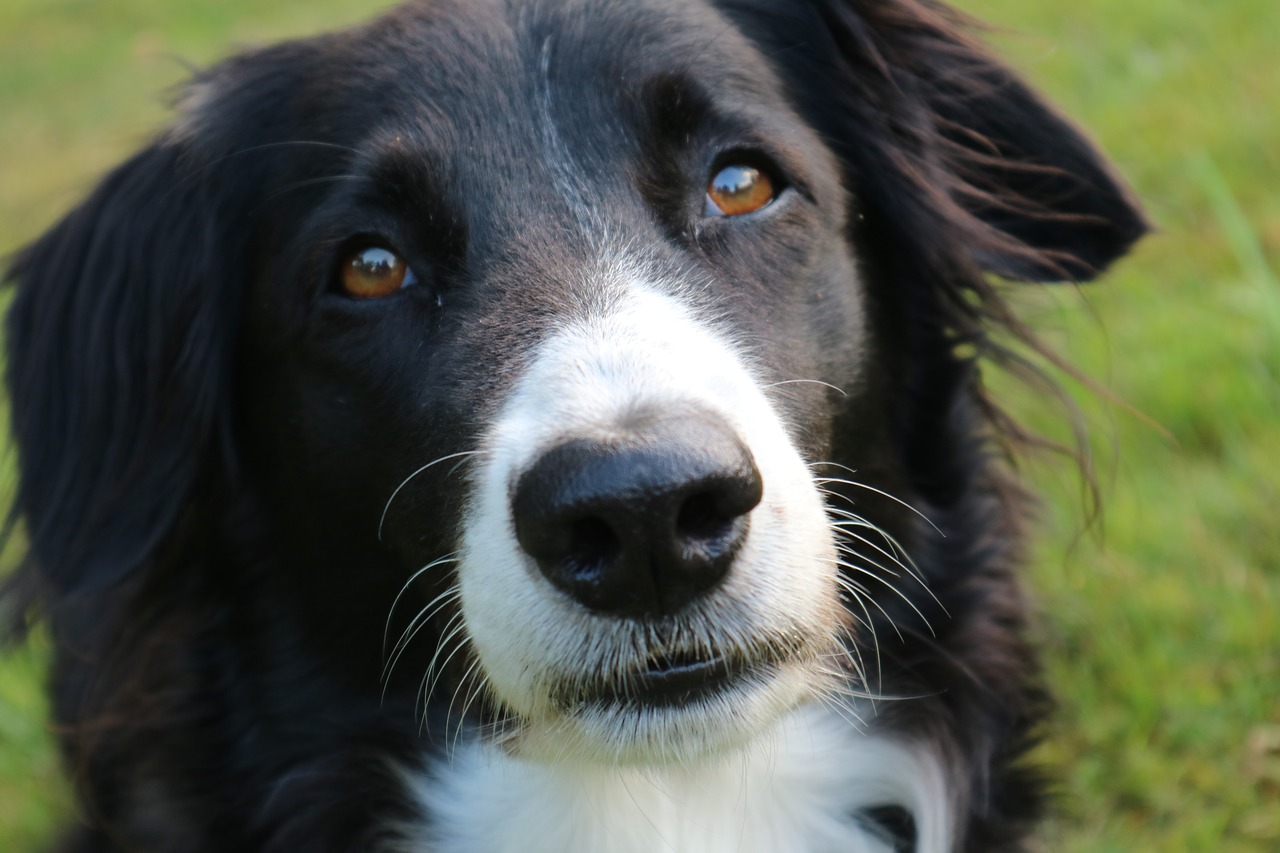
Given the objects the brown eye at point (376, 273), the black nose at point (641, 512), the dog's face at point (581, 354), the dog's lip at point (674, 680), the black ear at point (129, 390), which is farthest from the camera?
the black ear at point (129, 390)

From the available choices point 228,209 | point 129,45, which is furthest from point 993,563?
point 129,45

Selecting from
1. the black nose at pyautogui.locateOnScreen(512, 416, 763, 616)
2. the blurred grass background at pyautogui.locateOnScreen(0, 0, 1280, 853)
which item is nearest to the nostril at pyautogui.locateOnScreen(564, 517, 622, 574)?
the black nose at pyautogui.locateOnScreen(512, 416, 763, 616)

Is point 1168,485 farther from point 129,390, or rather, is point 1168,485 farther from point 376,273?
point 129,390

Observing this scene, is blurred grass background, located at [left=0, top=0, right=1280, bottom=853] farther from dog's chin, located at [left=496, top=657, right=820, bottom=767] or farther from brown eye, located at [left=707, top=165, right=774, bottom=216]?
dog's chin, located at [left=496, top=657, right=820, bottom=767]

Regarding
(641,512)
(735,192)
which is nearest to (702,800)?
(641,512)

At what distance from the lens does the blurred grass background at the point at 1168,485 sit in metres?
3.17

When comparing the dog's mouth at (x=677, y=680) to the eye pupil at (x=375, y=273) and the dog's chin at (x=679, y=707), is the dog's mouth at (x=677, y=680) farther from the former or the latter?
the eye pupil at (x=375, y=273)

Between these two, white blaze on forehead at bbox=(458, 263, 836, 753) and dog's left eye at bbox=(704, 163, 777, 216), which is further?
dog's left eye at bbox=(704, 163, 777, 216)

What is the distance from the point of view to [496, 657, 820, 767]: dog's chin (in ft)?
6.84

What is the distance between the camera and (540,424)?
196 cm

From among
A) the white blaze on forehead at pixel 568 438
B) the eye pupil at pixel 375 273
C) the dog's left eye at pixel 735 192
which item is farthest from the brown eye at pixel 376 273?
the dog's left eye at pixel 735 192

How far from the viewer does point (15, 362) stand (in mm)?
2809

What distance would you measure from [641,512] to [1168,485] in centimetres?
262

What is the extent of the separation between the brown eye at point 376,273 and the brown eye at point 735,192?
0.55 meters
